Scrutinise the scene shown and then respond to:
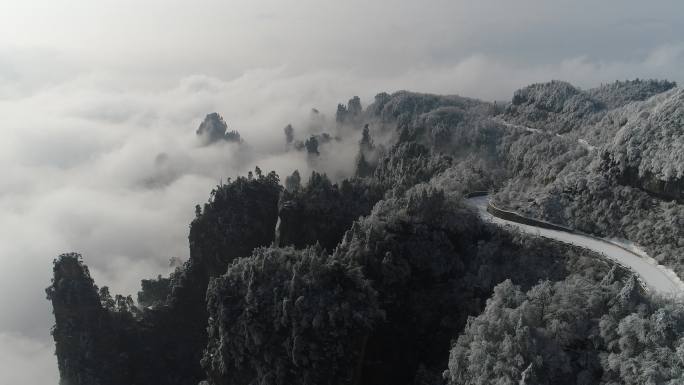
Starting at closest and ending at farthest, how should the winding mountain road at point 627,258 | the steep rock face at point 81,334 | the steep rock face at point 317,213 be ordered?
1. the winding mountain road at point 627,258
2. the steep rock face at point 81,334
3. the steep rock face at point 317,213

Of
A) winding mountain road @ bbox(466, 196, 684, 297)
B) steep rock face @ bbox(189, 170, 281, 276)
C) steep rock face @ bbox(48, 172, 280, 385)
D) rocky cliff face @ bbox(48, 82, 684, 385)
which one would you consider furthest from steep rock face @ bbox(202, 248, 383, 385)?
steep rock face @ bbox(189, 170, 281, 276)

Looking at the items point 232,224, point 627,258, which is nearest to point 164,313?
point 232,224

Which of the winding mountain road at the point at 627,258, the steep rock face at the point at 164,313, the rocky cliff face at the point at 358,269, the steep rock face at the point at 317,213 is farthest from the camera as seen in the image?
the steep rock face at the point at 317,213

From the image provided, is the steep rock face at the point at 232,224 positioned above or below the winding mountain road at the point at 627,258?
above

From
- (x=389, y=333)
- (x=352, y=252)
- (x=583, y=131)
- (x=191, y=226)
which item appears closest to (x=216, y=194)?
(x=191, y=226)

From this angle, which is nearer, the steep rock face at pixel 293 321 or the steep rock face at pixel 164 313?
the steep rock face at pixel 293 321

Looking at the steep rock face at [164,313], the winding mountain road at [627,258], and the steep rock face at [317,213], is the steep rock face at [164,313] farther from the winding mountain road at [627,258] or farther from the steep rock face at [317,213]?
the winding mountain road at [627,258]

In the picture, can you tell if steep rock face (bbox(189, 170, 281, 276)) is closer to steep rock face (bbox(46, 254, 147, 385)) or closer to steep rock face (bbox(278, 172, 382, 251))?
steep rock face (bbox(278, 172, 382, 251))

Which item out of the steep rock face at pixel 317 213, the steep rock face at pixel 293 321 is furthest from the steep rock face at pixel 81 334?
the steep rock face at pixel 317 213
